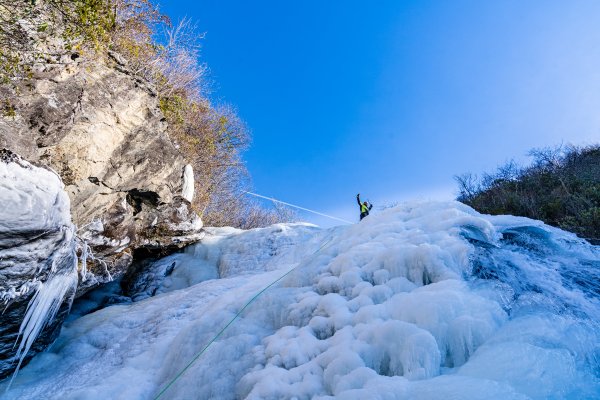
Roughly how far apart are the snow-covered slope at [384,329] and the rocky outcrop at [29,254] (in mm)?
445

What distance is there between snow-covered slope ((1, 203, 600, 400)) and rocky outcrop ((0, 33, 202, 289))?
1.86 m

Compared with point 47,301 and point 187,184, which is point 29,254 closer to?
point 47,301

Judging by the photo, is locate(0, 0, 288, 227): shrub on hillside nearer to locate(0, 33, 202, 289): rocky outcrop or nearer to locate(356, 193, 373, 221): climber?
locate(0, 33, 202, 289): rocky outcrop

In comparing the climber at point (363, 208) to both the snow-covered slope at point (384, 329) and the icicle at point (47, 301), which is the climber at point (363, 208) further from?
the icicle at point (47, 301)

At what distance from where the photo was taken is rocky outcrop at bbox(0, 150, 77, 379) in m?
→ 3.16

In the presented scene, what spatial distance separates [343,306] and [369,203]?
10138 millimetres

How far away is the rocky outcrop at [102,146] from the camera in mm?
4520

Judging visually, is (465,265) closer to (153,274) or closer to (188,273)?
(188,273)

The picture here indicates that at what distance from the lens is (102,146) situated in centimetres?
553

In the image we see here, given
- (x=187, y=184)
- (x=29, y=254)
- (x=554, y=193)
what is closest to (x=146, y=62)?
(x=187, y=184)

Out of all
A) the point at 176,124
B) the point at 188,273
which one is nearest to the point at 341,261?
the point at 188,273

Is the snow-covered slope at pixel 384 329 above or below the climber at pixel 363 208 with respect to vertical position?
below

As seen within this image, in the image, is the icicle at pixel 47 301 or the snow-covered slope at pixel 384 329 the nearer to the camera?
the snow-covered slope at pixel 384 329

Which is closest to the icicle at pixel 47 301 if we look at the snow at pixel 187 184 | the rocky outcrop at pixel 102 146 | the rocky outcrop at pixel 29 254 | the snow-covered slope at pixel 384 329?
the rocky outcrop at pixel 29 254
